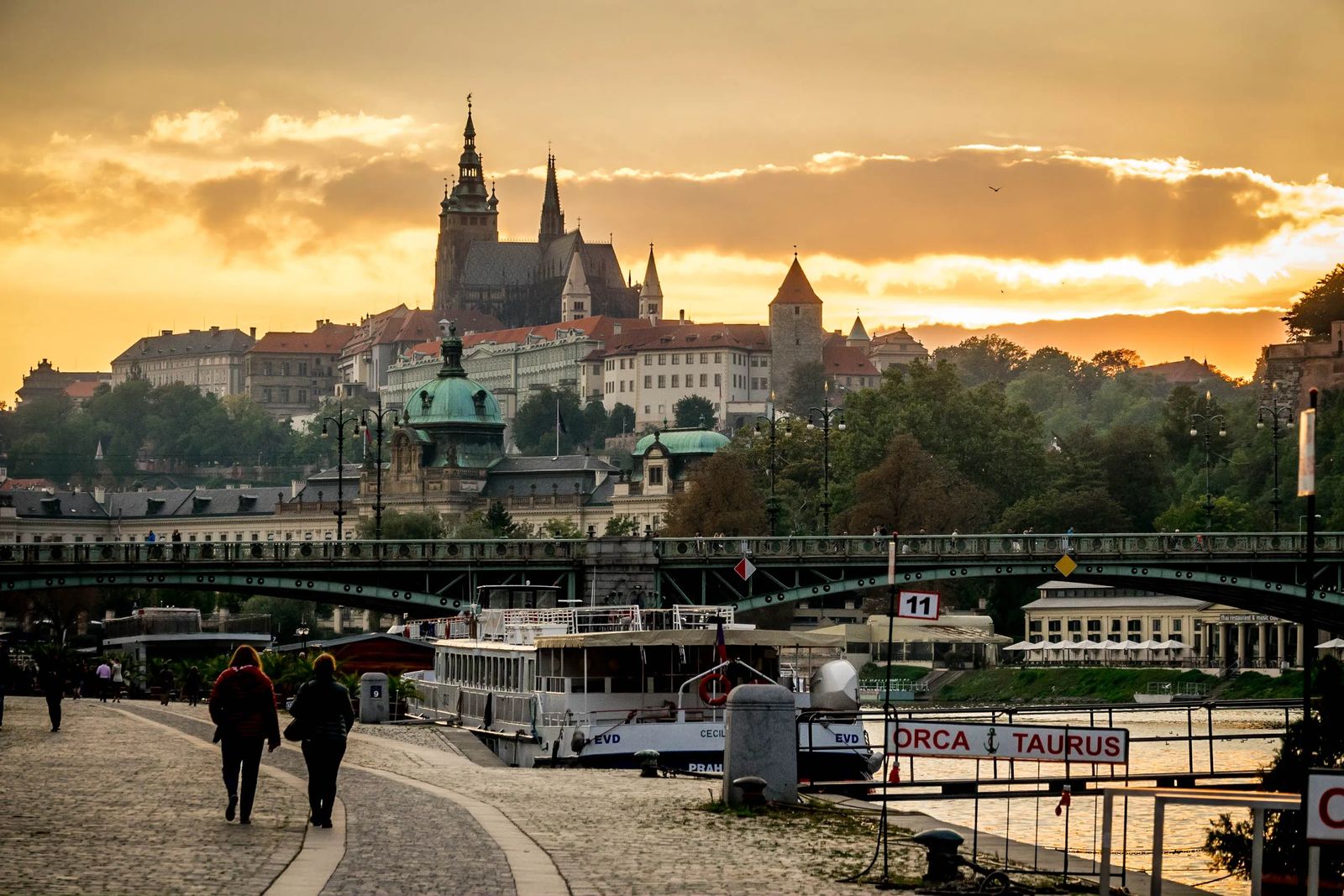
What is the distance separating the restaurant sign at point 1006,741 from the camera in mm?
31531

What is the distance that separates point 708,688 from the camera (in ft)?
187

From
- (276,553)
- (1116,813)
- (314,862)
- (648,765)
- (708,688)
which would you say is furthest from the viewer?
(276,553)

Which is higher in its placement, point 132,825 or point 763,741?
point 763,741

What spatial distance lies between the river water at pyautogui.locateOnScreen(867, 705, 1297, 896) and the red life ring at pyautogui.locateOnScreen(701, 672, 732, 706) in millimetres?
4122

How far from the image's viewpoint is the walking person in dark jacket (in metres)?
27.8

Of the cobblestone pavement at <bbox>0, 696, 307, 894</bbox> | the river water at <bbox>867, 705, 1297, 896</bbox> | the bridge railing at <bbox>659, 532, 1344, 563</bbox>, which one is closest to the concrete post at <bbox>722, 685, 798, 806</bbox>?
the river water at <bbox>867, 705, 1297, 896</bbox>

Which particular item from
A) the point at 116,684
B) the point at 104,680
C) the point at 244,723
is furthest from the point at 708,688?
the point at 244,723

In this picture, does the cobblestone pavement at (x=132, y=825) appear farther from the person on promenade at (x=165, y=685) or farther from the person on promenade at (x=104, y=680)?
the person on promenade at (x=104, y=680)

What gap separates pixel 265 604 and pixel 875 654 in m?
53.4

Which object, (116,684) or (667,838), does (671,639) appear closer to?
(116,684)

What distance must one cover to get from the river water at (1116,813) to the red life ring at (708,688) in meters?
4.12

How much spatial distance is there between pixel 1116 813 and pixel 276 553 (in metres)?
55.8

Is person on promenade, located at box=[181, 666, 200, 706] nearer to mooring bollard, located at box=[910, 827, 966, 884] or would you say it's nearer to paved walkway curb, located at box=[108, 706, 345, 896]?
paved walkway curb, located at box=[108, 706, 345, 896]

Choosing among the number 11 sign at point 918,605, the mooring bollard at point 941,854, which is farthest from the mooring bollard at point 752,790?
the mooring bollard at point 941,854
